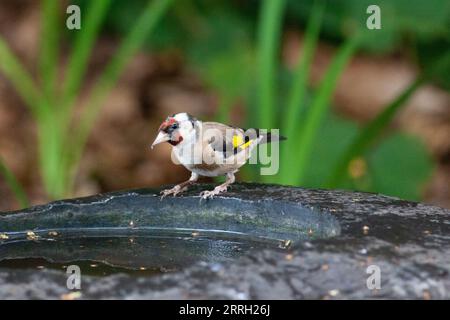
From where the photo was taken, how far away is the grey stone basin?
2.17 m

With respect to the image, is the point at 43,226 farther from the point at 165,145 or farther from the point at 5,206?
the point at 165,145

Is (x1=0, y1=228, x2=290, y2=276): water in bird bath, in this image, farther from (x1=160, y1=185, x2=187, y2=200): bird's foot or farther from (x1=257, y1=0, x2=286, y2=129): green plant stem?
(x1=257, y1=0, x2=286, y2=129): green plant stem

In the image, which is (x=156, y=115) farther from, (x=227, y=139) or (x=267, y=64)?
(x=227, y=139)

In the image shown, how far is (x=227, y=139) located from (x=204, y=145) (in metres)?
0.10

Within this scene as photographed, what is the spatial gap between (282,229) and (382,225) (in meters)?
0.42

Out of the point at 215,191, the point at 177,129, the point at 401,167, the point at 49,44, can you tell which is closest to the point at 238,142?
the point at 177,129

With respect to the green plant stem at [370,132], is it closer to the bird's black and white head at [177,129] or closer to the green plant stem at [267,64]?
the green plant stem at [267,64]

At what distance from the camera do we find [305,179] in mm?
5418

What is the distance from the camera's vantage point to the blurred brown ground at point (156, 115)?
21.4ft

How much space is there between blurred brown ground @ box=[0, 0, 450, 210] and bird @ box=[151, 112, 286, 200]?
3.02 m

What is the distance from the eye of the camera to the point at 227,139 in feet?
11.1

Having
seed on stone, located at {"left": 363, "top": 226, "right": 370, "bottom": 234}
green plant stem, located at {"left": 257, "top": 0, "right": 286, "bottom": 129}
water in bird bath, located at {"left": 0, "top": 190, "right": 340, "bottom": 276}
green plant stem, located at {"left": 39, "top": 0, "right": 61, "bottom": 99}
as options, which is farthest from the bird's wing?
green plant stem, located at {"left": 39, "top": 0, "right": 61, "bottom": 99}

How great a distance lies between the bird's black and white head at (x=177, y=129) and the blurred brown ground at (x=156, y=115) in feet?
10.3

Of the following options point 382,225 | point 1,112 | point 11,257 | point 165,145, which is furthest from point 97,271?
point 1,112
